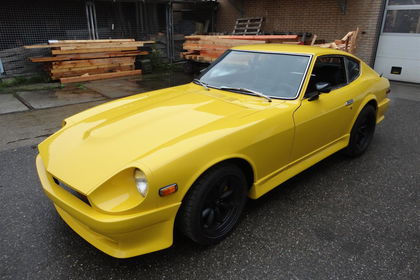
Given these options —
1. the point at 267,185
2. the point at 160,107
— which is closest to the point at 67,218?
the point at 160,107

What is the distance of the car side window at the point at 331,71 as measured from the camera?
11.1ft

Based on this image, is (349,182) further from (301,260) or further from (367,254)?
(301,260)

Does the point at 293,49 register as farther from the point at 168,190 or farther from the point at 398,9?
the point at 398,9

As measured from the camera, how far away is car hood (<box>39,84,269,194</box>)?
7.14 ft

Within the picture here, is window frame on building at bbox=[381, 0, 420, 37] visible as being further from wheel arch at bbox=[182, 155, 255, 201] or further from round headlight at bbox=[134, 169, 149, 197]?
round headlight at bbox=[134, 169, 149, 197]

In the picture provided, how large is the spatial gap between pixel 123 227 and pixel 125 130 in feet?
2.85

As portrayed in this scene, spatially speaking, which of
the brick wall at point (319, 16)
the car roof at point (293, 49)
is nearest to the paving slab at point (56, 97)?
the car roof at point (293, 49)

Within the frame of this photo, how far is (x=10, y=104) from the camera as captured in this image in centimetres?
681

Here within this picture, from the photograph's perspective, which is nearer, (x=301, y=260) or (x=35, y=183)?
(x=301, y=260)

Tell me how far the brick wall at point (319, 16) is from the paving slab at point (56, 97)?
24.5 ft

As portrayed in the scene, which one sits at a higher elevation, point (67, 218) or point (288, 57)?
point (288, 57)

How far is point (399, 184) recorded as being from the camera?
3.56 meters

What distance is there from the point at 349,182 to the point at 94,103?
214 inches

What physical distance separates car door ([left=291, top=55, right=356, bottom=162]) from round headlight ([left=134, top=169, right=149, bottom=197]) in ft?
5.03
